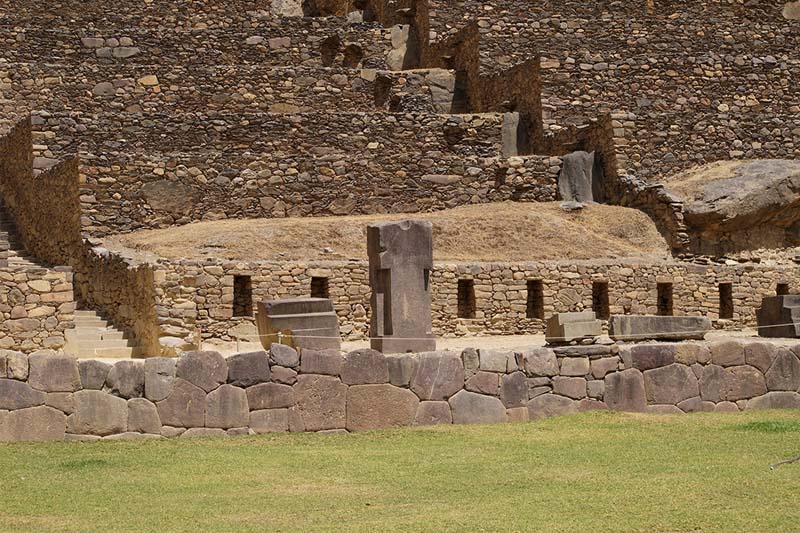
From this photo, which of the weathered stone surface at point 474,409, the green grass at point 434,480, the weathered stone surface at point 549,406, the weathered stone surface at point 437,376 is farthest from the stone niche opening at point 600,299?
the weathered stone surface at point 437,376

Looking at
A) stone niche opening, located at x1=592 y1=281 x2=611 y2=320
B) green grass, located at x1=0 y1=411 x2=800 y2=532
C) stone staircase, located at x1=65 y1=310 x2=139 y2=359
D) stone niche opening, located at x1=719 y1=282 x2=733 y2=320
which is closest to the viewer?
green grass, located at x1=0 y1=411 x2=800 y2=532

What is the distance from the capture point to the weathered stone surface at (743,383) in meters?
15.9

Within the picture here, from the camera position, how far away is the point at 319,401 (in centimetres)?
1430

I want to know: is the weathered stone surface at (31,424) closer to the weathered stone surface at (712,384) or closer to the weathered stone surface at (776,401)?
the weathered stone surface at (712,384)

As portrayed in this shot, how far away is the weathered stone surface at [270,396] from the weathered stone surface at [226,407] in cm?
9

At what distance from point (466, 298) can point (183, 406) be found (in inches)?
500

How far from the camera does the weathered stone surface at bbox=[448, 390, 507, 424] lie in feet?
48.5

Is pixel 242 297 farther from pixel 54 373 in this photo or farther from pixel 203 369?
pixel 54 373

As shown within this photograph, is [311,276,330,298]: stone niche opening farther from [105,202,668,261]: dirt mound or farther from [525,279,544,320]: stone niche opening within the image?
[525,279,544,320]: stone niche opening

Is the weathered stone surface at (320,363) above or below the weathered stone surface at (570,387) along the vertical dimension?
above

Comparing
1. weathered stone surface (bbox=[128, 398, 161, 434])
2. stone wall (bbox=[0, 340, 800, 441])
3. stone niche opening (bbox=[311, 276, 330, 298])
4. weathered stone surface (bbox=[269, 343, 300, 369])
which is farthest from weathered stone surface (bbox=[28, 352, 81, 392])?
stone niche opening (bbox=[311, 276, 330, 298])

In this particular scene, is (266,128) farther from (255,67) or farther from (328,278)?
(328,278)

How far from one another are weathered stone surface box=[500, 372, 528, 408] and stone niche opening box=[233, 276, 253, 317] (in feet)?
33.2

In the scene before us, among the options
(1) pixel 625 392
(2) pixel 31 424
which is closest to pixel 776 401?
(1) pixel 625 392
